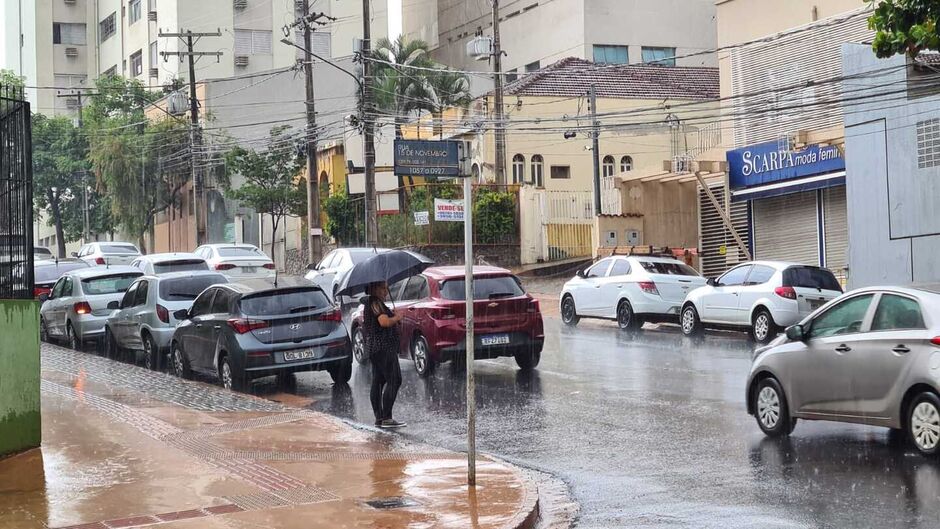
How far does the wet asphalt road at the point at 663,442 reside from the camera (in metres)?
9.40

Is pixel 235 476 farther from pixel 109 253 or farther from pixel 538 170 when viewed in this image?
pixel 538 170

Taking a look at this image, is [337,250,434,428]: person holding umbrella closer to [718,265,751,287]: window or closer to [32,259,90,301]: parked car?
[718,265,751,287]: window

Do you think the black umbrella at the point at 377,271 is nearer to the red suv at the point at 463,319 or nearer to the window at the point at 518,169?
the red suv at the point at 463,319

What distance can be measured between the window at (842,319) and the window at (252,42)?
6272cm

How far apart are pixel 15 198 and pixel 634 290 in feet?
53.1

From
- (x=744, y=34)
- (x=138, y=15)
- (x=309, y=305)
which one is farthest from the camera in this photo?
(x=138, y=15)

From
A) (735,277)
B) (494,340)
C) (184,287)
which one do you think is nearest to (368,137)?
(735,277)

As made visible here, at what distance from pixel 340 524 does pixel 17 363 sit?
4229 millimetres

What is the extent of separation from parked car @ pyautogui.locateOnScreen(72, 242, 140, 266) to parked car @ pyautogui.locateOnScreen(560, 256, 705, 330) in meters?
15.5

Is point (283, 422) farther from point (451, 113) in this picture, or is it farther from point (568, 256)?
point (451, 113)

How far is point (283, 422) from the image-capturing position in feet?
47.3

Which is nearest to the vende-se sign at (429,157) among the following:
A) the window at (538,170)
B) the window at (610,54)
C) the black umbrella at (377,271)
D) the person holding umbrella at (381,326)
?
the person holding umbrella at (381,326)

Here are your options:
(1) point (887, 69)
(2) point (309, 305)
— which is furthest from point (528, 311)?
(1) point (887, 69)

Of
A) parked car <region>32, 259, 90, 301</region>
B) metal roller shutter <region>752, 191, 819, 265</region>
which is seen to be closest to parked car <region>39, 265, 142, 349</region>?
parked car <region>32, 259, 90, 301</region>
